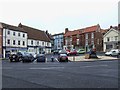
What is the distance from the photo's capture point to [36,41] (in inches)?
2790

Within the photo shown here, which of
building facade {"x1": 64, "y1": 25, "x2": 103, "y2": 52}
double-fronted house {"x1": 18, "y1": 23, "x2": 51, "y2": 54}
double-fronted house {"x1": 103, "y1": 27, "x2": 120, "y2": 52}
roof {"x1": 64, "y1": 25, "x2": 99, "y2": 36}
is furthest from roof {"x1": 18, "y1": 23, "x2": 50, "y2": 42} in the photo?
double-fronted house {"x1": 103, "y1": 27, "x2": 120, "y2": 52}

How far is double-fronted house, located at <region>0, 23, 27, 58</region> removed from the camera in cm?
5362

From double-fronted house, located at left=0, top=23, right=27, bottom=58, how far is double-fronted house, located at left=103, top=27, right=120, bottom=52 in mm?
29769

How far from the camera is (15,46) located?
59188 millimetres

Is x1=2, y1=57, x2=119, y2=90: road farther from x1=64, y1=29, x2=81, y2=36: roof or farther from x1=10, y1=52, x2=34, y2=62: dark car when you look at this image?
x1=64, y1=29, x2=81, y2=36: roof

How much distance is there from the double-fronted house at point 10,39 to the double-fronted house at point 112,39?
1172 inches

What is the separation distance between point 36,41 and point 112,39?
2776 cm

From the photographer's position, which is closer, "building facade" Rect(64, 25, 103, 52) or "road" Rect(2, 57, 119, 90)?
"road" Rect(2, 57, 119, 90)

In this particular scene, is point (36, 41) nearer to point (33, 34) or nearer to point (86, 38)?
point (33, 34)

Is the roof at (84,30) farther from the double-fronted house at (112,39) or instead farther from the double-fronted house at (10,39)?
the double-fronted house at (10,39)

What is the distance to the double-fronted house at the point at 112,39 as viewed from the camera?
216ft

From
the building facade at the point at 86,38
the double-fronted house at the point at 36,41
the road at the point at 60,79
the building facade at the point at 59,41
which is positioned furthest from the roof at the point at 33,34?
the road at the point at 60,79

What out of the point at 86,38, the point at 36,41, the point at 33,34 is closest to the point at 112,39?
the point at 86,38

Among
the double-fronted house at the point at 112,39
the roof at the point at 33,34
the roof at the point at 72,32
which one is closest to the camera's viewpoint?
the double-fronted house at the point at 112,39
